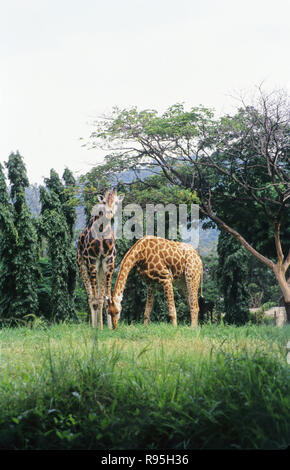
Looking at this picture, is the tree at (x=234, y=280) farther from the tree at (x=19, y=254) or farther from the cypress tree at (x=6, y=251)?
the cypress tree at (x=6, y=251)

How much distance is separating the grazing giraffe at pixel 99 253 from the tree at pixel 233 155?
4.58 meters

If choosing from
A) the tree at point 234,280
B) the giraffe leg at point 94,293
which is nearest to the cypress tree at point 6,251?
the giraffe leg at point 94,293

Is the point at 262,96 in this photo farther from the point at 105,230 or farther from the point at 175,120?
the point at 105,230

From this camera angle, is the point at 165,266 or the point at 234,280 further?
the point at 234,280

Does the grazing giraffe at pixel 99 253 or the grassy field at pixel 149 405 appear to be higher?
the grazing giraffe at pixel 99 253

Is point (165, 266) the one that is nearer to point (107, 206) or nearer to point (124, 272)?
point (124, 272)

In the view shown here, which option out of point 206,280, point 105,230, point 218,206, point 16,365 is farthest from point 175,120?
point 16,365

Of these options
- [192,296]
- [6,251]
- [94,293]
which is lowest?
[192,296]

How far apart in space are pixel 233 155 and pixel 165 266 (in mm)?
5402

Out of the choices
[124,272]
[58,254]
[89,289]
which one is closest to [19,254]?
[58,254]

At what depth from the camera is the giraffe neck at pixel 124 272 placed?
841 cm

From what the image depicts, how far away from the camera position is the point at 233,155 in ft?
44.6

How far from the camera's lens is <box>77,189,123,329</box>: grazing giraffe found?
8.77 metres

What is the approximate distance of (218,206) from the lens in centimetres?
1526
